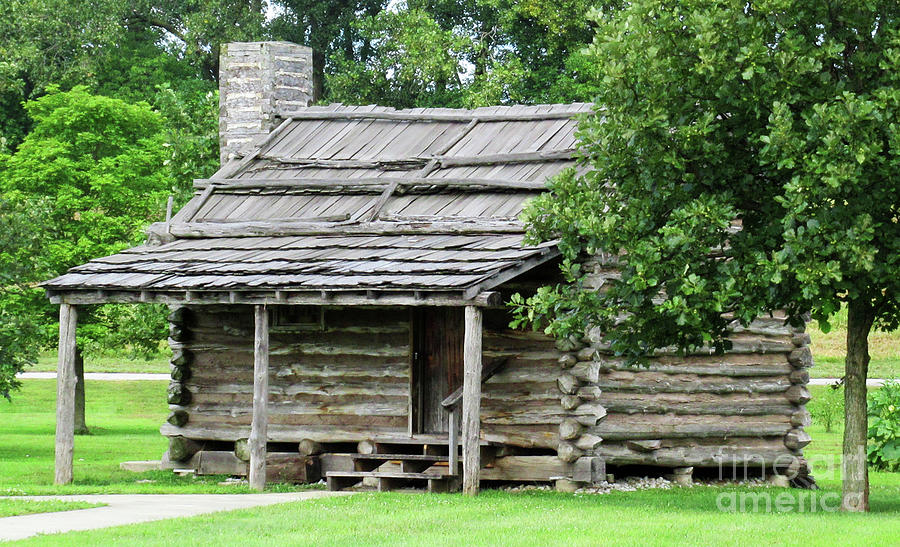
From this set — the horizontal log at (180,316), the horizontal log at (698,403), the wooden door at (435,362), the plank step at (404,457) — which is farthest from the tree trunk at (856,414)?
the horizontal log at (180,316)

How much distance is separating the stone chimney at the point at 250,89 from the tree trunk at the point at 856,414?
10.8 m

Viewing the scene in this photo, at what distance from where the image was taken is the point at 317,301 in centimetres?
1623

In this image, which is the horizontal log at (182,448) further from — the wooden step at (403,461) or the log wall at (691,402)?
the log wall at (691,402)

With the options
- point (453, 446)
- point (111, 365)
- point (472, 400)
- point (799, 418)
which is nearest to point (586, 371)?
point (453, 446)

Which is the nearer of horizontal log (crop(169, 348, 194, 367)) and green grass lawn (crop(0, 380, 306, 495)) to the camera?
green grass lawn (crop(0, 380, 306, 495))

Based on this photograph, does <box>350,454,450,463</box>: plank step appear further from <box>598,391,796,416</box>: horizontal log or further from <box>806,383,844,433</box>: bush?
→ <box>806,383,844,433</box>: bush

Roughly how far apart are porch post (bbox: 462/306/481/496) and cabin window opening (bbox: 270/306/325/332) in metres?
3.66

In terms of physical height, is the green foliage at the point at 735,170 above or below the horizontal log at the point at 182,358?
above

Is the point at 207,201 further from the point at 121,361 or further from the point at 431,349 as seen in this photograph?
the point at 121,361

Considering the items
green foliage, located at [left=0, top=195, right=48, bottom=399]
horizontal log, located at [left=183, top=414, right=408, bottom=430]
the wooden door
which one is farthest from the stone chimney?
the wooden door

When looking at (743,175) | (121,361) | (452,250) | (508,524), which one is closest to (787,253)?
(743,175)

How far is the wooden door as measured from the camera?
1841 cm

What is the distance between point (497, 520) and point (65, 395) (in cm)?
679

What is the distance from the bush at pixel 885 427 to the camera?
22.4m
